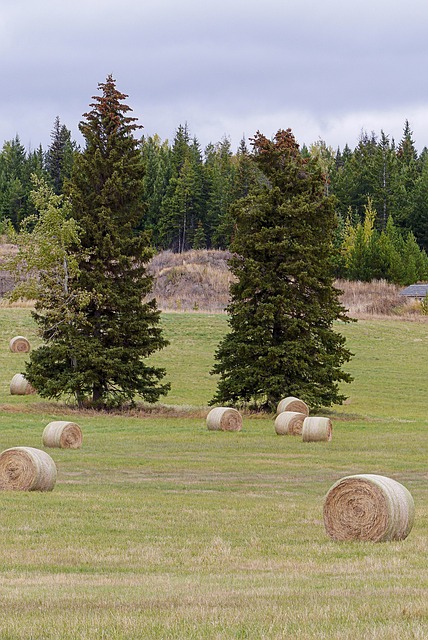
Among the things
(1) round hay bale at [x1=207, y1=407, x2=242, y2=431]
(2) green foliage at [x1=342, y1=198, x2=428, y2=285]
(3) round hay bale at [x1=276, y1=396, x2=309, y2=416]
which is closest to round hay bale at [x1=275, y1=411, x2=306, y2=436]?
(1) round hay bale at [x1=207, y1=407, x2=242, y2=431]

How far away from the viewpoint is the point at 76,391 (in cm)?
4419

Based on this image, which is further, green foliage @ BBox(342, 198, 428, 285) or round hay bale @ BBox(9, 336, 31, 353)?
green foliage @ BBox(342, 198, 428, 285)

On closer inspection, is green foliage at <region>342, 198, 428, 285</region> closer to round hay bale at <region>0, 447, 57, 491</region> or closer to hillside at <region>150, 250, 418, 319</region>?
hillside at <region>150, 250, 418, 319</region>

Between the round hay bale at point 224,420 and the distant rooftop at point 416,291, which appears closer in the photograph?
the round hay bale at point 224,420

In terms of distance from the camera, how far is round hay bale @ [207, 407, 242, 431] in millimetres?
35812

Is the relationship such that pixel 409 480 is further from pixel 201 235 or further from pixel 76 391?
pixel 201 235

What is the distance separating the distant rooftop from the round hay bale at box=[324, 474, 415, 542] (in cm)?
9179

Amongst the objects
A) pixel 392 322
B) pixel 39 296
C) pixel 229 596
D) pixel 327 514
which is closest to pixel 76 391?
pixel 39 296

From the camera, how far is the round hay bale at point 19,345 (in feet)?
204

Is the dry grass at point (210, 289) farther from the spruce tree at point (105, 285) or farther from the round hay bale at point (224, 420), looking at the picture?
the round hay bale at point (224, 420)

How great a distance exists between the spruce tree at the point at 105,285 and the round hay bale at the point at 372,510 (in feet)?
96.3

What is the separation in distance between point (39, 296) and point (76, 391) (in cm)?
482

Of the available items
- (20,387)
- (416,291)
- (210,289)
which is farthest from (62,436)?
(210,289)

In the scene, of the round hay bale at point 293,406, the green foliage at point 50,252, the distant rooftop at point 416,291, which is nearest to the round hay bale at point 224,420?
the round hay bale at point 293,406
